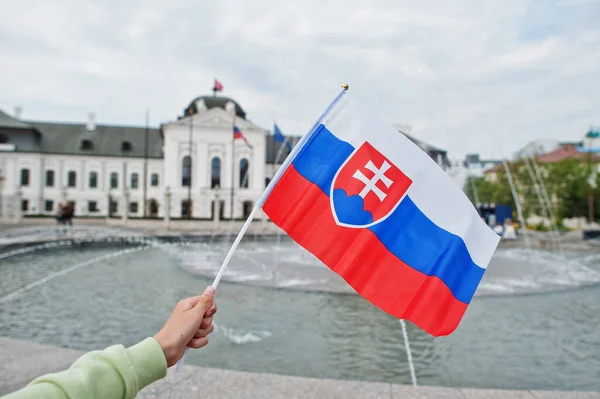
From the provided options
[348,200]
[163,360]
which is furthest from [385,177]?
[163,360]

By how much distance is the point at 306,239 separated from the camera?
287 centimetres

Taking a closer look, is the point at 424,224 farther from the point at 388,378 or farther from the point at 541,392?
the point at 388,378

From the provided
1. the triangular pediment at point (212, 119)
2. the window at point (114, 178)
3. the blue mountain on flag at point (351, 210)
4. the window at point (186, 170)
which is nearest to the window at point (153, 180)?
the window at point (114, 178)

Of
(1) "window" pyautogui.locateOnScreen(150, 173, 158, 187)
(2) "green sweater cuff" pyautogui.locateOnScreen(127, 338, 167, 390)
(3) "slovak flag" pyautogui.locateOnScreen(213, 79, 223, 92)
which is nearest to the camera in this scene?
(2) "green sweater cuff" pyautogui.locateOnScreen(127, 338, 167, 390)

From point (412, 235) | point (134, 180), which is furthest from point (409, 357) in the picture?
point (134, 180)

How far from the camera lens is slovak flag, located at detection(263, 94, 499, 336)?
2.79m

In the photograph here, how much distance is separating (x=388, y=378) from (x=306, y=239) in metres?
3.28

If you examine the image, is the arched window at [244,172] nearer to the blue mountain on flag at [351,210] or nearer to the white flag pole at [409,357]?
the white flag pole at [409,357]

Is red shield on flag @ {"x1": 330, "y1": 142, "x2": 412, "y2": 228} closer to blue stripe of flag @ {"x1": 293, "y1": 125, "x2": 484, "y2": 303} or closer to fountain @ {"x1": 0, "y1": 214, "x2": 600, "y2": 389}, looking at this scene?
blue stripe of flag @ {"x1": 293, "y1": 125, "x2": 484, "y2": 303}

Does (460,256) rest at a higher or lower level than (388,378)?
higher

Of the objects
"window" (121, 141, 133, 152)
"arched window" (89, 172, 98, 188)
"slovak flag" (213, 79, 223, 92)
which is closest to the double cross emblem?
"slovak flag" (213, 79, 223, 92)

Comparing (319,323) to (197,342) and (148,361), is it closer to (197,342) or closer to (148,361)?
(197,342)

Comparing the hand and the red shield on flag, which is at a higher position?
the red shield on flag

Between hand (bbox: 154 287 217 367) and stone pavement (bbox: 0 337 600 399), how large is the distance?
7.03ft
